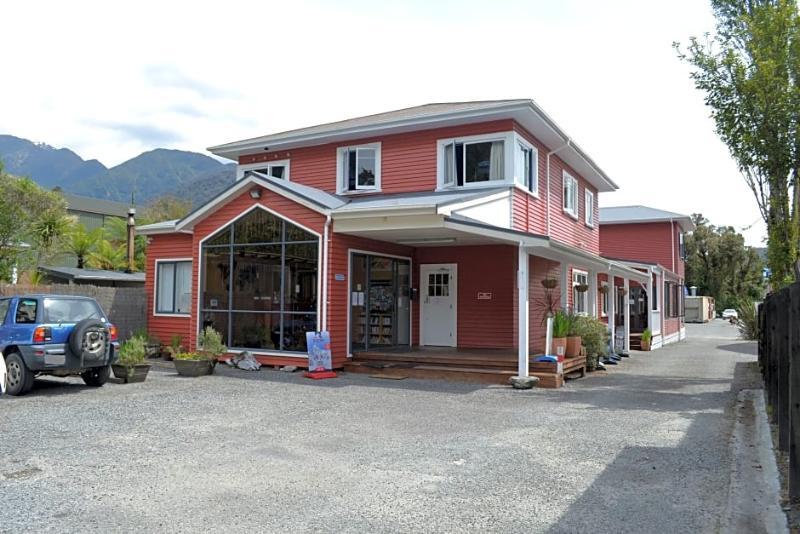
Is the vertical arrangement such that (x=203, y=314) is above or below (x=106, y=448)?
above

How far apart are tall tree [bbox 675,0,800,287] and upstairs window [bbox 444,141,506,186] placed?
174 inches

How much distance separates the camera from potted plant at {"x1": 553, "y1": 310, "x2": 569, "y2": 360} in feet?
40.3

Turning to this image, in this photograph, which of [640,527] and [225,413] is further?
[225,413]

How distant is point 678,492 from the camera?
522cm

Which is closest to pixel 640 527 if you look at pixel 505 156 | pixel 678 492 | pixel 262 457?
pixel 678 492

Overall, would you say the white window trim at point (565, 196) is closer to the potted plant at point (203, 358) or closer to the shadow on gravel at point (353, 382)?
the shadow on gravel at point (353, 382)

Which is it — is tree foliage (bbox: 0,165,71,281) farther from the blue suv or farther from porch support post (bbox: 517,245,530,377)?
porch support post (bbox: 517,245,530,377)

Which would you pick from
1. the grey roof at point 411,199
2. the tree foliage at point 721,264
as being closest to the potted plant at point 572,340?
the grey roof at point 411,199

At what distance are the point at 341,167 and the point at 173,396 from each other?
809 centimetres

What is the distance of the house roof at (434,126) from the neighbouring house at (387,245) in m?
0.05

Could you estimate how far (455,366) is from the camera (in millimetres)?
12594

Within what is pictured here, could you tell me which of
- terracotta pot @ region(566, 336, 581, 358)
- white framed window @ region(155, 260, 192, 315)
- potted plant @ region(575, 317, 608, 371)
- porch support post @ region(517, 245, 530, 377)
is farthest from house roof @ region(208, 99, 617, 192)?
terracotta pot @ region(566, 336, 581, 358)

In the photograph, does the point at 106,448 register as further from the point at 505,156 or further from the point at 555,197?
the point at 555,197

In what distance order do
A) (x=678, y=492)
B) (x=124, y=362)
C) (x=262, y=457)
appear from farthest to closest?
(x=124, y=362) → (x=262, y=457) → (x=678, y=492)
